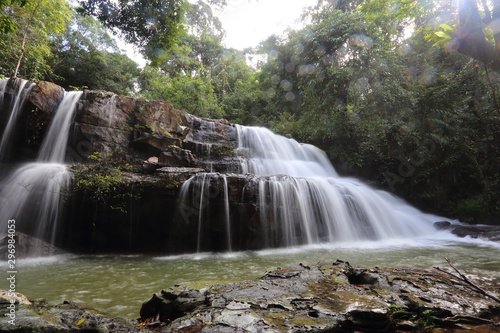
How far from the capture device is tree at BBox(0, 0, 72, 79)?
12320 mm

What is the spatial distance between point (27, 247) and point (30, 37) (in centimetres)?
1309

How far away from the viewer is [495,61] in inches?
89.1

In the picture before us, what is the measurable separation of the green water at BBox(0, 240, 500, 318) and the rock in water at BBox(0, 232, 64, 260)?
0.34m

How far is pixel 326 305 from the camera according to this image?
2125mm

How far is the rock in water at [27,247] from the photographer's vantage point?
18.1 ft

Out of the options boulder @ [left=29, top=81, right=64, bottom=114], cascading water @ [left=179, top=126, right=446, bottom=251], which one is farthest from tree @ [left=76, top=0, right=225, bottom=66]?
boulder @ [left=29, top=81, right=64, bottom=114]

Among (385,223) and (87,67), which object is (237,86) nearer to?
(87,67)

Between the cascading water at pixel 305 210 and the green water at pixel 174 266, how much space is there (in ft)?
2.45

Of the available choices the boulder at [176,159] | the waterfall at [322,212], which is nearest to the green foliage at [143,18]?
the boulder at [176,159]

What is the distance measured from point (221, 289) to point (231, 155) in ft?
28.5

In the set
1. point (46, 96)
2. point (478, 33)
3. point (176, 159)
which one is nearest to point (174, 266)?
point (176, 159)

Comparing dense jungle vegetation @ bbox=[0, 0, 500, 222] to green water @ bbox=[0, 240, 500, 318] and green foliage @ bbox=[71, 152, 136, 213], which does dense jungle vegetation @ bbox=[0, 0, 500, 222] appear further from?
green water @ bbox=[0, 240, 500, 318]

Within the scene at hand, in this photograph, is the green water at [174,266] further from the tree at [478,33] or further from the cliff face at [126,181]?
the tree at [478,33]

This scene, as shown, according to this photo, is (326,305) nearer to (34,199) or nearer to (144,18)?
(144,18)
